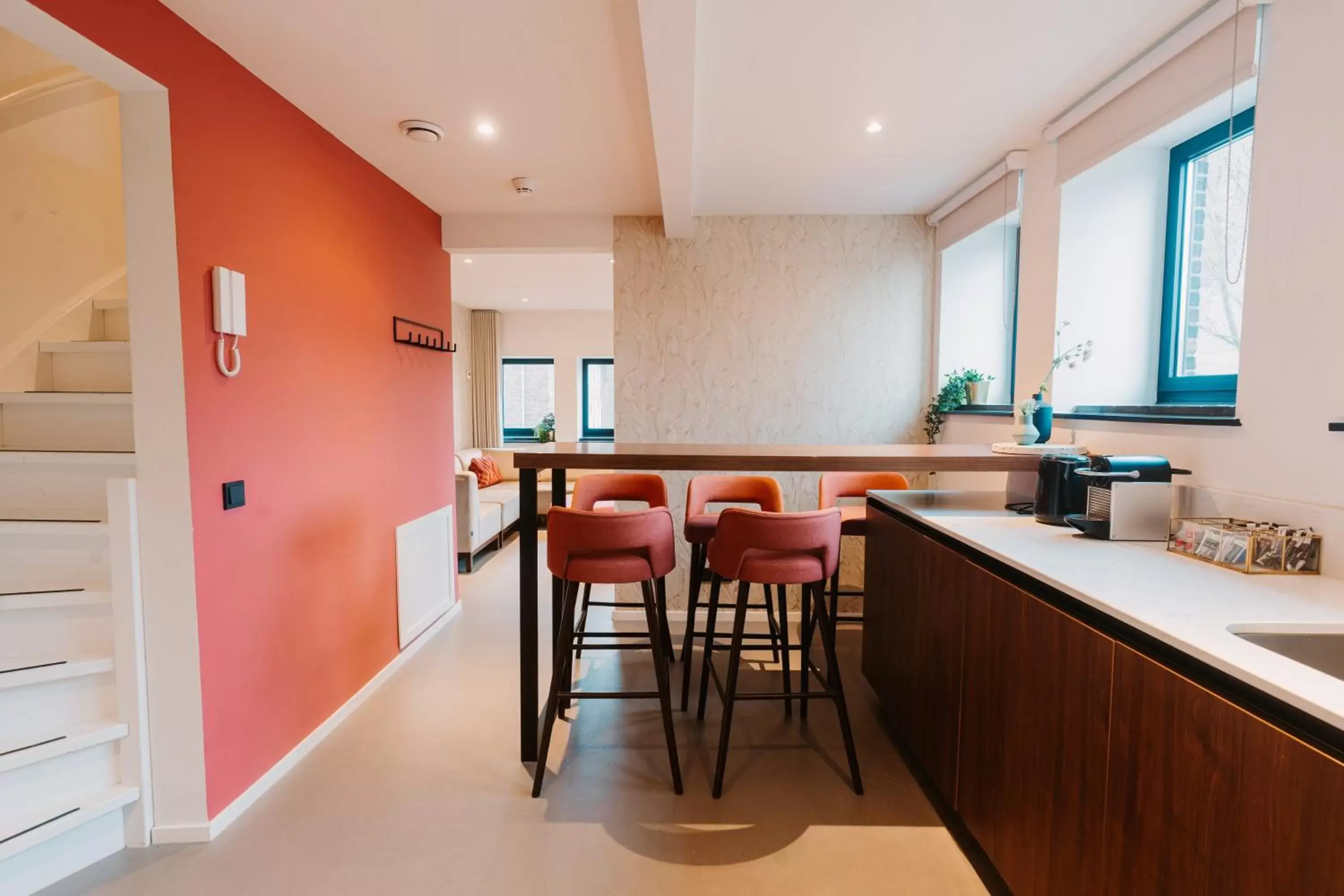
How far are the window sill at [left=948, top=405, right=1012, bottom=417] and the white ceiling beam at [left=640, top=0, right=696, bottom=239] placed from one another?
194 cm

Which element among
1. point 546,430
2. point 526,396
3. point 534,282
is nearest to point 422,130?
point 534,282

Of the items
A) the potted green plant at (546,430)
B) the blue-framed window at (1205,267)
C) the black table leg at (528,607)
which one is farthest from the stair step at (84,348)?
the potted green plant at (546,430)

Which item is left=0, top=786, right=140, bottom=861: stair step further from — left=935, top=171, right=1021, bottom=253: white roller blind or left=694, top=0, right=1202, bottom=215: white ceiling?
left=935, top=171, right=1021, bottom=253: white roller blind

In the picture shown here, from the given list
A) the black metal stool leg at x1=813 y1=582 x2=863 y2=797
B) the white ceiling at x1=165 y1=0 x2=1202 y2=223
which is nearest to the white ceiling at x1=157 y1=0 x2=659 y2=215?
the white ceiling at x1=165 y1=0 x2=1202 y2=223

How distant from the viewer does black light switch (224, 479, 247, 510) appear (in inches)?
74.9

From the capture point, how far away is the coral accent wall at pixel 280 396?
1.78 meters

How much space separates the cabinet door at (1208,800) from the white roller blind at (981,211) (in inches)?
97.1

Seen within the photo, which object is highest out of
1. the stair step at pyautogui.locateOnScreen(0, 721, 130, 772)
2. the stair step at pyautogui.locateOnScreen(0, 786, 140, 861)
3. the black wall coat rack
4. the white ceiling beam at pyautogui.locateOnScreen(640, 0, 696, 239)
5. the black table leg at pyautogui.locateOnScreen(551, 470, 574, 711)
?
the white ceiling beam at pyautogui.locateOnScreen(640, 0, 696, 239)

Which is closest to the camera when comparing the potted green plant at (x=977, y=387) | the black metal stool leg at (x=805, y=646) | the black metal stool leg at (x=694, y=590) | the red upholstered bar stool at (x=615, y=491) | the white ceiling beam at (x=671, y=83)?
the white ceiling beam at (x=671, y=83)

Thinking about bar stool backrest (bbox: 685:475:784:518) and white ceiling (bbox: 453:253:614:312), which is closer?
bar stool backrest (bbox: 685:475:784:518)

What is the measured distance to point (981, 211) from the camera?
3033 millimetres

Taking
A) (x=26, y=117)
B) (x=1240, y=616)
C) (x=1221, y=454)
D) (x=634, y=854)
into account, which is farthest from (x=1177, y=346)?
(x=26, y=117)

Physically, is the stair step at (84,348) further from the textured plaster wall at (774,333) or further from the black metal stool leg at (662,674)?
the textured plaster wall at (774,333)

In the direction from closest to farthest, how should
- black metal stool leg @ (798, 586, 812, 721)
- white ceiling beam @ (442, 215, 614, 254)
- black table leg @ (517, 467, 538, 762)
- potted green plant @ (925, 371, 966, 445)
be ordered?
black table leg @ (517, 467, 538, 762), black metal stool leg @ (798, 586, 812, 721), potted green plant @ (925, 371, 966, 445), white ceiling beam @ (442, 215, 614, 254)
